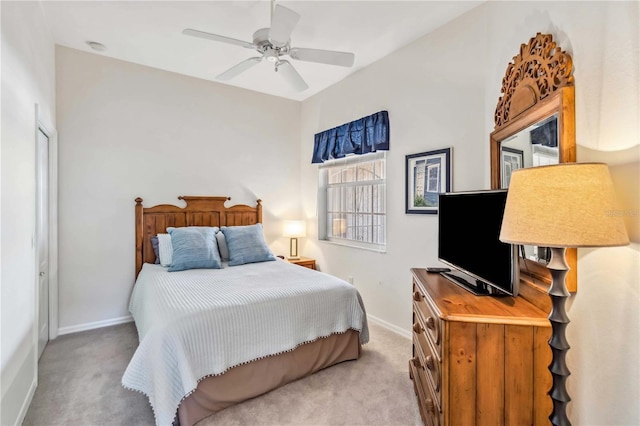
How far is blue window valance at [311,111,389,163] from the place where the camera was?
3.37 meters

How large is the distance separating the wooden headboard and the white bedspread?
0.70 meters

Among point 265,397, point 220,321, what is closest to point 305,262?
point 265,397

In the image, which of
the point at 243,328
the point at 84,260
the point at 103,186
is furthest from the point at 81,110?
the point at 243,328

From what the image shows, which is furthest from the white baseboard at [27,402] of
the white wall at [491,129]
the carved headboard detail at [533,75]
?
the carved headboard detail at [533,75]

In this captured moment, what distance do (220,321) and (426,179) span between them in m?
2.14

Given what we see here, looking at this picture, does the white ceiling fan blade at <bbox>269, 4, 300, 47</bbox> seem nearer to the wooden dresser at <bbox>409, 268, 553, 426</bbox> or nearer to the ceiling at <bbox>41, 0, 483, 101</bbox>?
the ceiling at <bbox>41, 0, 483, 101</bbox>

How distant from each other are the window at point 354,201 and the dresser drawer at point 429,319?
1508 mm

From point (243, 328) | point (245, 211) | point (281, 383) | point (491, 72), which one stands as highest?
point (491, 72)

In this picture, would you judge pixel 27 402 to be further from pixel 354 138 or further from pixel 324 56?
pixel 354 138

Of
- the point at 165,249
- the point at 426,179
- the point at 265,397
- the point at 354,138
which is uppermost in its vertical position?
the point at 354,138

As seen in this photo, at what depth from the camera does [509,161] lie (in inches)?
75.3

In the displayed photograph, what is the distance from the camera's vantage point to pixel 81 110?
3.31 meters

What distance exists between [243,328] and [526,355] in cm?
158

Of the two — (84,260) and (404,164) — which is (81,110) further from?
(404,164)
